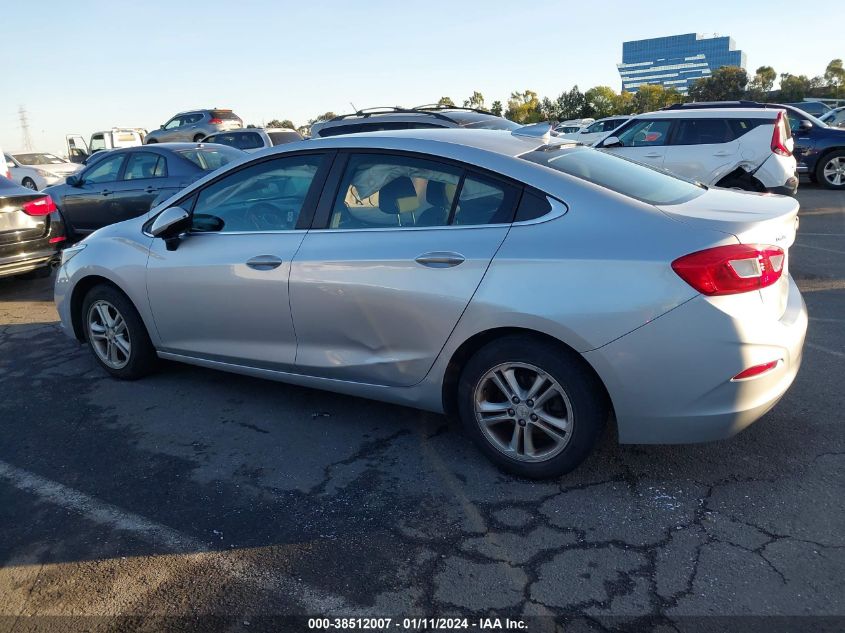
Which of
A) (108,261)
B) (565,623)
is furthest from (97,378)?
(565,623)

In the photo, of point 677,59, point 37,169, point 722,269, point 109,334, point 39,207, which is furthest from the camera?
point 677,59

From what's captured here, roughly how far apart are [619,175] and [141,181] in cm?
784

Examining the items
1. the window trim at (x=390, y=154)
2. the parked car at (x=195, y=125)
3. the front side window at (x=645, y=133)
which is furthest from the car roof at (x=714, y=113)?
the parked car at (x=195, y=125)

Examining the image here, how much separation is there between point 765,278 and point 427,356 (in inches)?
61.4

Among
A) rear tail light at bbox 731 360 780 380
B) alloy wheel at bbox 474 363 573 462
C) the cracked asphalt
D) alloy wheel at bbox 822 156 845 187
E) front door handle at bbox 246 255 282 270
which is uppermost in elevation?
front door handle at bbox 246 255 282 270

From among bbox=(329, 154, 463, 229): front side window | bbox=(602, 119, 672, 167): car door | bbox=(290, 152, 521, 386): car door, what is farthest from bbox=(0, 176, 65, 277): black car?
bbox=(602, 119, 672, 167): car door

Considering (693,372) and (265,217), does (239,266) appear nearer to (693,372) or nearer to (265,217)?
(265,217)

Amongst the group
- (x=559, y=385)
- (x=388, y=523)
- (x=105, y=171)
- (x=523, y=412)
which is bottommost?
(x=388, y=523)

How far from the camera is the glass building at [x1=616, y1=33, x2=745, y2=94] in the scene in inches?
6905

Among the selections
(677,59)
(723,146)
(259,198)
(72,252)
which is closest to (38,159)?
(723,146)

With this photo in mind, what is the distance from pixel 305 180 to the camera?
4.20 metres

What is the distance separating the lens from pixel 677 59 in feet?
593

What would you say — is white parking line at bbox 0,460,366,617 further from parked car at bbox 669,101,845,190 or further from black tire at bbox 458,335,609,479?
parked car at bbox 669,101,845,190

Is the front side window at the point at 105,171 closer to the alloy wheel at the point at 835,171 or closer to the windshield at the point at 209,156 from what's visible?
the windshield at the point at 209,156
